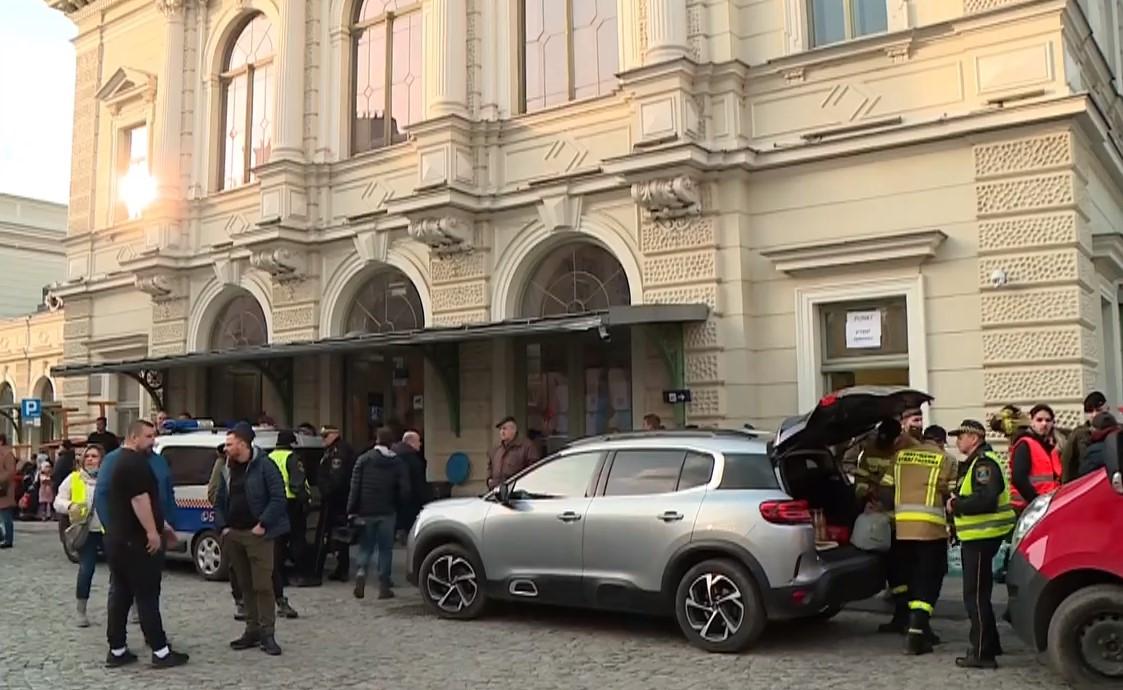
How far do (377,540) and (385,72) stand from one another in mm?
9479

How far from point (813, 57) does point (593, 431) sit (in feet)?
19.8

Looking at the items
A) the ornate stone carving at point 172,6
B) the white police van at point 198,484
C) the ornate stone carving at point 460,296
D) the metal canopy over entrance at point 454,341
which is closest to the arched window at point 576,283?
the ornate stone carving at point 460,296

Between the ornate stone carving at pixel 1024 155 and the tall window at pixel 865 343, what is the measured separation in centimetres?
183

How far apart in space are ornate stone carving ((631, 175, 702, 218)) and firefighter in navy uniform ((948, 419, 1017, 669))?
6460 millimetres

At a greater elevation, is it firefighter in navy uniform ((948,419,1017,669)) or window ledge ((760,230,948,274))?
window ledge ((760,230,948,274))

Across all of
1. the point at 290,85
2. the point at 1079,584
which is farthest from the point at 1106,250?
the point at 290,85

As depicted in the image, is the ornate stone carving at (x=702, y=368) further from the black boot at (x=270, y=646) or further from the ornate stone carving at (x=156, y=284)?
the ornate stone carving at (x=156, y=284)

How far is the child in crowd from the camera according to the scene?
69.7 feet

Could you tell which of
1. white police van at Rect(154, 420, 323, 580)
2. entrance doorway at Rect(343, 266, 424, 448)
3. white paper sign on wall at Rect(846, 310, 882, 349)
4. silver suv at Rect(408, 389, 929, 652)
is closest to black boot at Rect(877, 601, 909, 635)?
silver suv at Rect(408, 389, 929, 652)

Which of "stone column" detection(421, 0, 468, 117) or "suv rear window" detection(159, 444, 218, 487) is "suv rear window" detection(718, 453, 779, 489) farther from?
"stone column" detection(421, 0, 468, 117)

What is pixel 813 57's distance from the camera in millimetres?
13164

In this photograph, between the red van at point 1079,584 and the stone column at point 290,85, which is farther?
the stone column at point 290,85

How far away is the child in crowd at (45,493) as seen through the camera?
2125cm

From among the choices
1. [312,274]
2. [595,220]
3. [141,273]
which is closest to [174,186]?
[141,273]
